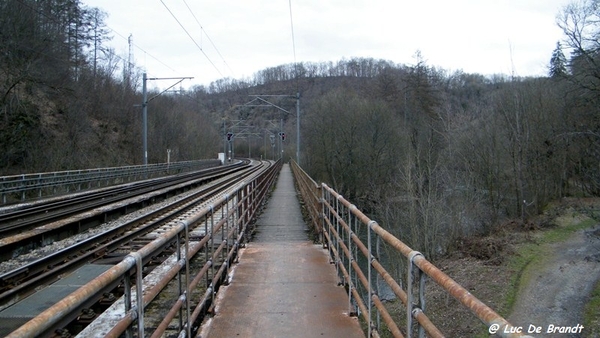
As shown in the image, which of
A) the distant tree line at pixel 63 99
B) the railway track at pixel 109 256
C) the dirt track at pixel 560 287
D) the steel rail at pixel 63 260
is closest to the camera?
the railway track at pixel 109 256

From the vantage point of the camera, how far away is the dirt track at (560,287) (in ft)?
39.5

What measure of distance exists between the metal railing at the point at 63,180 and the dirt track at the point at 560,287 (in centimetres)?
1931

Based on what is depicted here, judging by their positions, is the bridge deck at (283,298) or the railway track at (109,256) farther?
the railway track at (109,256)

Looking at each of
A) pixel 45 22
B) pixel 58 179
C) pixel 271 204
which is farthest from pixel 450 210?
pixel 45 22

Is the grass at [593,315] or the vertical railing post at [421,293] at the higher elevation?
the vertical railing post at [421,293]

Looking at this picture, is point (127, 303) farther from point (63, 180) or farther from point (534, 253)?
point (63, 180)

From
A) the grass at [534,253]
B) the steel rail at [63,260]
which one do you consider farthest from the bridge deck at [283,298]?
the grass at [534,253]

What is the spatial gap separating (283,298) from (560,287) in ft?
37.1

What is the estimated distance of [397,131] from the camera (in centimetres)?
4219

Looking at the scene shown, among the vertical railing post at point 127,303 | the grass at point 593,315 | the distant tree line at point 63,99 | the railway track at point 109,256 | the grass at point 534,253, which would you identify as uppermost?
the distant tree line at point 63,99

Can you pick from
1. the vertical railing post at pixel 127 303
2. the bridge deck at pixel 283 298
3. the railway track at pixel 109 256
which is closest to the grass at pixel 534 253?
the bridge deck at pixel 283 298

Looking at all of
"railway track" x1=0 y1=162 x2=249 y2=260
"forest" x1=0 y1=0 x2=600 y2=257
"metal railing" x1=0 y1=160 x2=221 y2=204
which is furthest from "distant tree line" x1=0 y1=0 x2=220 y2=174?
"railway track" x1=0 y1=162 x2=249 y2=260

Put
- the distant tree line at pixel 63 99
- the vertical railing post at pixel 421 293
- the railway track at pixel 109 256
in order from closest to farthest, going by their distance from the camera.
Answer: the vertical railing post at pixel 421 293, the railway track at pixel 109 256, the distant tree line at pixel 63 99

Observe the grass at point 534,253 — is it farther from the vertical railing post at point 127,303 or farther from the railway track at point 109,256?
the vertical railing post at point 127,303
